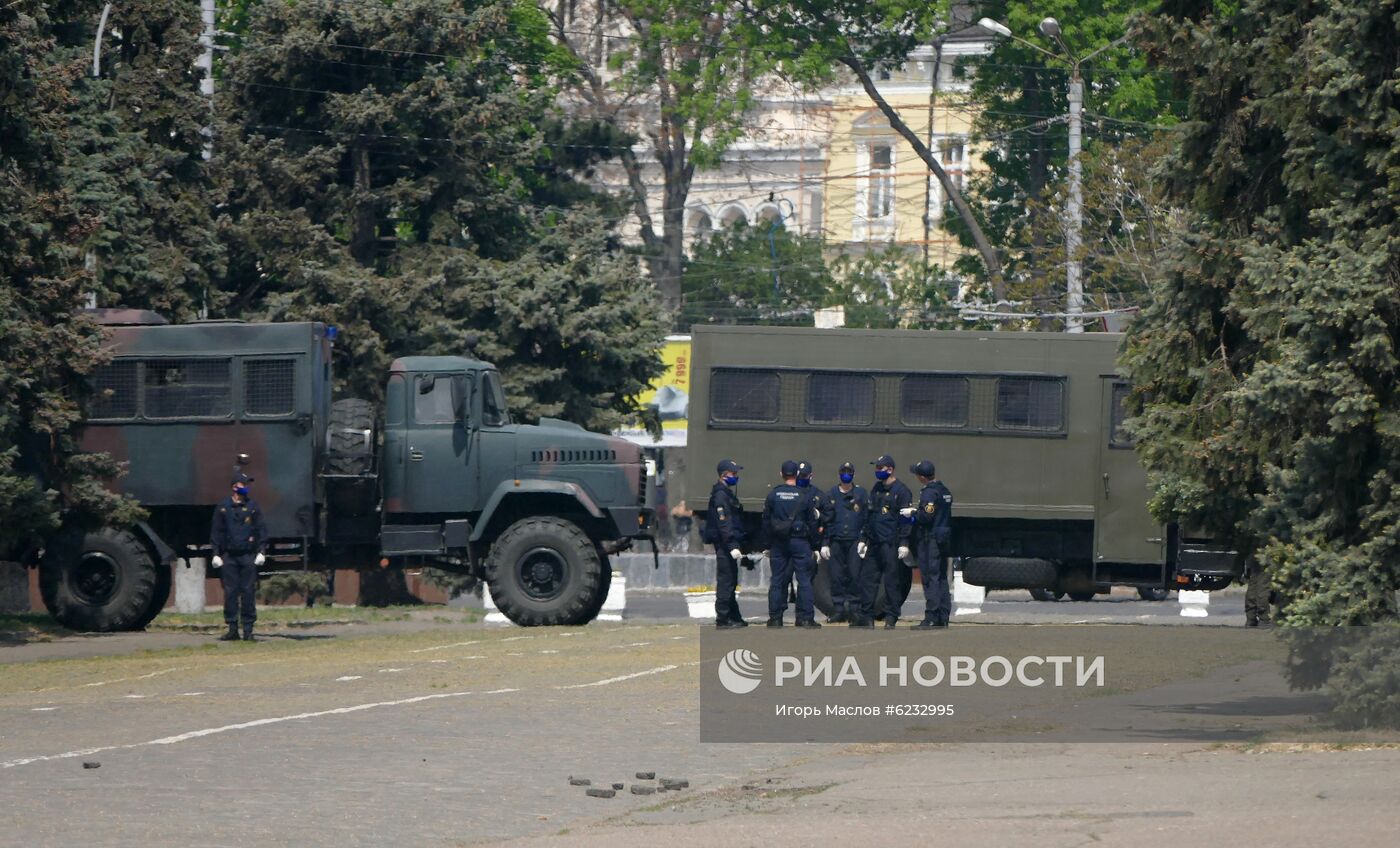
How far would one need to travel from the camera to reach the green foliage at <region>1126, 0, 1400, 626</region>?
1226cm

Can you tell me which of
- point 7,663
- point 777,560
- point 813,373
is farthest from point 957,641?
point 7,663

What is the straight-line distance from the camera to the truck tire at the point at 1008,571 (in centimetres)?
2678

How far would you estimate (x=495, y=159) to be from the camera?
120 ft

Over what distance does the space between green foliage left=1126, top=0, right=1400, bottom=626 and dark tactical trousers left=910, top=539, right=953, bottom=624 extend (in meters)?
8.97

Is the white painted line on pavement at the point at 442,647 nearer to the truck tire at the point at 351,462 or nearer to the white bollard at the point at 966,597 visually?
the truck tire at the point at 351,462

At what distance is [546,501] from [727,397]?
315 cm

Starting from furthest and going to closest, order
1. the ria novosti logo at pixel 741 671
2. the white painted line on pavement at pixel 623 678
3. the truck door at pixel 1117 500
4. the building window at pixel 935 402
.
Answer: the building window at pixel 935 402 < the truck door at pixel 1117 500 < the white painted line on pavement at pixel 623 678 < the ria novosti logo at pixel 741 671

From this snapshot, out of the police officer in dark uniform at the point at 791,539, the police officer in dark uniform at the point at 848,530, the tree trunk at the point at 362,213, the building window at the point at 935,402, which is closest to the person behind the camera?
the police officer in dark uniform at the point at 791,539

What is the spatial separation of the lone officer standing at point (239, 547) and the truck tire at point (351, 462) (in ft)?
4.89

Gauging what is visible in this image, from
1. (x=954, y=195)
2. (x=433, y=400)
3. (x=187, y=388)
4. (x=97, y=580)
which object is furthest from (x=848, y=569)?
(x=954, y=195)

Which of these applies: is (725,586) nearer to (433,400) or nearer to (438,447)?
(438,447)

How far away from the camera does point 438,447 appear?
82.1 feet

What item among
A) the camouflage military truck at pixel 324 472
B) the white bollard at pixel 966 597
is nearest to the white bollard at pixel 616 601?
the white bollard at pixel 966 597

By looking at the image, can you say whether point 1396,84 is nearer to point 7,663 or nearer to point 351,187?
point 7,663
